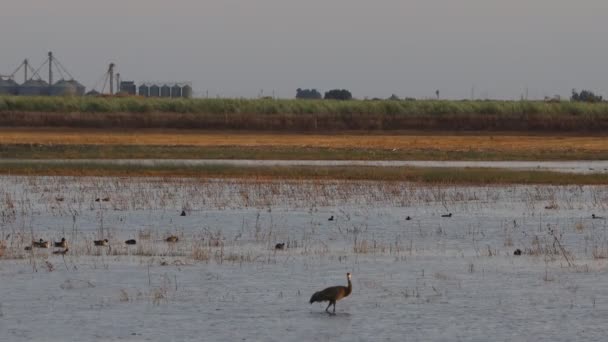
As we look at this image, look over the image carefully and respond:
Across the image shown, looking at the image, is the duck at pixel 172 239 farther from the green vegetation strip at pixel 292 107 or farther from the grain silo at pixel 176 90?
the grain silo at pixel 176 90

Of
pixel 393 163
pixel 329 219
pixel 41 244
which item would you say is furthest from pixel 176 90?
pixel 41 244

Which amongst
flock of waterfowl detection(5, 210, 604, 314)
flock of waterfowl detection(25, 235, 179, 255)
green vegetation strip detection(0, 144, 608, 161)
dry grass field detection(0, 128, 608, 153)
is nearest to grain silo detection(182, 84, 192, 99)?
dry grass field detection(0, 128, 608, 153)

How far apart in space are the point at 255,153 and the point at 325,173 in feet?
37.7

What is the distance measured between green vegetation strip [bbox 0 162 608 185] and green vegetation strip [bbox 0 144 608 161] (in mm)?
6299

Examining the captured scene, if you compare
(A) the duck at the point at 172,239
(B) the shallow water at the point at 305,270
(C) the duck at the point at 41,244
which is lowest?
(B) the shallow water at the point at 305,270

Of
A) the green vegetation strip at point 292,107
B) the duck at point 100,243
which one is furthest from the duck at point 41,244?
the green vegetation strip at point 292,107

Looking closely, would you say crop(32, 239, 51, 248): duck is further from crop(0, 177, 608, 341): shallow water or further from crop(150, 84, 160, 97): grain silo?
crop(150, 84, 160, 97): grain silo

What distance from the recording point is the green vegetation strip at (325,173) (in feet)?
124

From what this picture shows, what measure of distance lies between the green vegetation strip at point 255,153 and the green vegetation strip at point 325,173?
6.30 m

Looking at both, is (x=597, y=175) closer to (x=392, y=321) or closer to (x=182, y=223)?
(x=182, y=223)

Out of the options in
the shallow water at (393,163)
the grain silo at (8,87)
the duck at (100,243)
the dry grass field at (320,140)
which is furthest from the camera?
the grain silo at (8,87)

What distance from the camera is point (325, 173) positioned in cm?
3978

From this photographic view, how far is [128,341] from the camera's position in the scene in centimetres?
1405

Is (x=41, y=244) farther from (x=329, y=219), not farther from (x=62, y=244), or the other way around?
(x=329, y=219)
